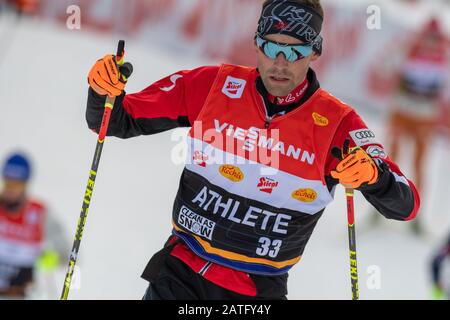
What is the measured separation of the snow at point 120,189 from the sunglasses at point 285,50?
3417 millimetres

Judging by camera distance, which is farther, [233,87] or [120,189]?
[120,189]

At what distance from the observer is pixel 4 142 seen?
1166 centimetres

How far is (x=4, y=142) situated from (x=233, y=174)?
26.2ft

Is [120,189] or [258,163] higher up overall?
[258,163]

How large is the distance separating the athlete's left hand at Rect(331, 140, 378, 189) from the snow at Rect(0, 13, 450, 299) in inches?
141

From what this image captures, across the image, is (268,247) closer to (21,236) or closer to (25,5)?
(21,236)

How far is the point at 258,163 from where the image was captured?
4.16 m

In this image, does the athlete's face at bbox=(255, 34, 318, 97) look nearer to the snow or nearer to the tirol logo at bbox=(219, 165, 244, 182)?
the tirol logo at bbox=(219, 165, 244, 182)

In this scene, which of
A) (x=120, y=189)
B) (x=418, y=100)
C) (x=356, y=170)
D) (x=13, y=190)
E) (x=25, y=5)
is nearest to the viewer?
(x=356, y=170)

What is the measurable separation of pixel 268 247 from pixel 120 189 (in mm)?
6605

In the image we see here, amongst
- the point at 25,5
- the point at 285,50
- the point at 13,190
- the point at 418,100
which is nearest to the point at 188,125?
the point at 285,50
